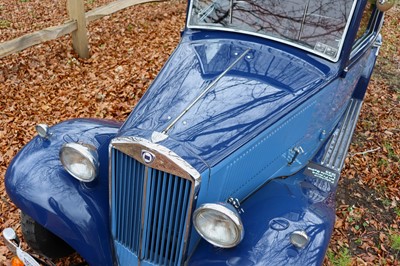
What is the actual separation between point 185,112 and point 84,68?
3.78m

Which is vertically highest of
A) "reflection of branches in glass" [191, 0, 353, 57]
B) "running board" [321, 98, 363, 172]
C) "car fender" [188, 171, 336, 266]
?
"reflection of branches in glass" [191, 0, 353, 57]

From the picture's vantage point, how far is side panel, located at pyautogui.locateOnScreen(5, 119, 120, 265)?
8.44 feet

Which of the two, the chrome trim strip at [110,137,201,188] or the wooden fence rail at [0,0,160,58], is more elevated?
the chrome trim strip at [110,137,201,188]

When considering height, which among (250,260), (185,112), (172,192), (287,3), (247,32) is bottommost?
(250,260)

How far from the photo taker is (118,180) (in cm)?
248

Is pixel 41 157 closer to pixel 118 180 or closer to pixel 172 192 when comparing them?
pixel 118 180

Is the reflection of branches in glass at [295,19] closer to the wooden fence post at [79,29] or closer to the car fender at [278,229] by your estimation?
the car fender at [278,229]

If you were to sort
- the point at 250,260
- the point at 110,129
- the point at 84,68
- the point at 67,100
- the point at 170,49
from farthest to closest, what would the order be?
the point at 170,49
the point at 84,68
the point at 67,100
the point at 110,129
the point at 250,260

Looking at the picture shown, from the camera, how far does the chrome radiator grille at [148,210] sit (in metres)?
2.25

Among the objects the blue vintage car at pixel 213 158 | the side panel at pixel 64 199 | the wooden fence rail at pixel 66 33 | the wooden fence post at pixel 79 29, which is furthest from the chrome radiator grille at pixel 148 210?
the wooden fence post at pixel 79 29

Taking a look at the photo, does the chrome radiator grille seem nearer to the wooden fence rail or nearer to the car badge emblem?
the car badge emblem

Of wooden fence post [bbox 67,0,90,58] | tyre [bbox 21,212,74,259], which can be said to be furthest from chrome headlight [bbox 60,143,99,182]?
wooden fence post [bbox 67,0,90,58]

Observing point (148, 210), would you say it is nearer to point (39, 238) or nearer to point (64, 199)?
point (64, 199)


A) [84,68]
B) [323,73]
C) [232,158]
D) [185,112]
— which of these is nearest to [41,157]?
[185,112]
